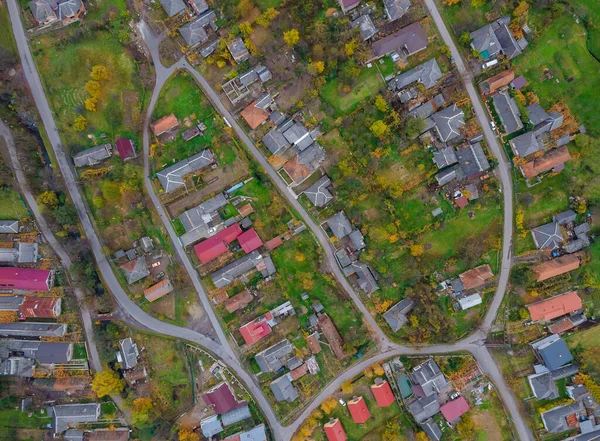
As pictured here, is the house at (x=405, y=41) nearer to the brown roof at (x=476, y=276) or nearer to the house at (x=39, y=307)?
the brown roof at (x=476, y=276)

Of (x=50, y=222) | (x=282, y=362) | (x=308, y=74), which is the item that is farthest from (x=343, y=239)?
(x=50, y=222)

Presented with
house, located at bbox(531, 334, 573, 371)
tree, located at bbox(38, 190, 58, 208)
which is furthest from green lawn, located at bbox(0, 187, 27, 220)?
house, located at bbox(531, 334, 573, 371)

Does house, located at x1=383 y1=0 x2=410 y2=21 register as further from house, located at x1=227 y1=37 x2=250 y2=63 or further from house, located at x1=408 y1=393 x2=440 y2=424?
house, located at x1=408 y1=393 x2=440 y2=424

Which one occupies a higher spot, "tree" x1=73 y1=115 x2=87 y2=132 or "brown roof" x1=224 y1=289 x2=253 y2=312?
"tree" x1=73 y1=115 x2=87 y2=132

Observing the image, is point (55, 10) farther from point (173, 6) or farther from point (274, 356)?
point (274, 356)

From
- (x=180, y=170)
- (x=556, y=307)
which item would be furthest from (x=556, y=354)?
(x=180, y=170)

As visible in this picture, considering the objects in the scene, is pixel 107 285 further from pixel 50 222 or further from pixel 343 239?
pixel 343 239
